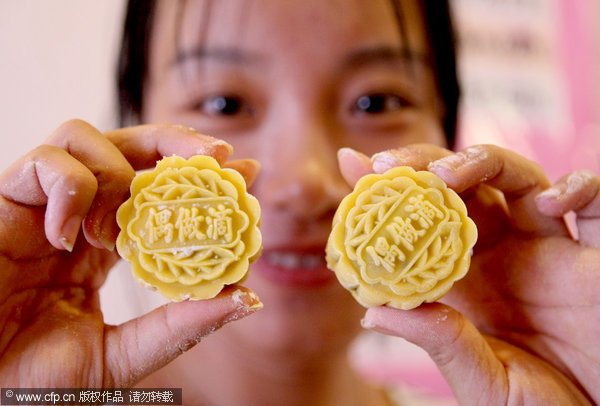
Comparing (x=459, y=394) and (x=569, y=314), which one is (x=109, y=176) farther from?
(x=569, y=314)

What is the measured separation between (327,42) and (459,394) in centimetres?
60

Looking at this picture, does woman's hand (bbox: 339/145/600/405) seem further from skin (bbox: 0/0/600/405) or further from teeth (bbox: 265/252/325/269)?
teeth (bbox: 265/252/325/269)

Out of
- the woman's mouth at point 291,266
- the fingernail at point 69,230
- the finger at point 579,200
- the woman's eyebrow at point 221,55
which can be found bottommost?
the woman's mouth at point 291,266

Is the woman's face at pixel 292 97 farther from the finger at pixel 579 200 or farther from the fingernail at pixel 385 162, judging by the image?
the finger at pixel 579 200

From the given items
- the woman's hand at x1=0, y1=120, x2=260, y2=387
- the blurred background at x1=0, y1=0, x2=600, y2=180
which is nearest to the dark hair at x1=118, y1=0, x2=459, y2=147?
the blurred background at x1=0, y1=0, x2=600, y2=180

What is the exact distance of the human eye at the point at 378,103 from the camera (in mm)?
886

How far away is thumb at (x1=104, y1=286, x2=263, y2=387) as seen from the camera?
0.53 metres

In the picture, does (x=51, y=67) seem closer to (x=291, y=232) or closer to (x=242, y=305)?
(x=291, y=232)

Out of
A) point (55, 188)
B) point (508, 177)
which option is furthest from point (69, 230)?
point (508, 177)

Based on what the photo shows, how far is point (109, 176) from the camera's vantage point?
0.56 m

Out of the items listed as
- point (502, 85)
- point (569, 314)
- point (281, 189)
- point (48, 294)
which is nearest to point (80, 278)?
point (48, 294)

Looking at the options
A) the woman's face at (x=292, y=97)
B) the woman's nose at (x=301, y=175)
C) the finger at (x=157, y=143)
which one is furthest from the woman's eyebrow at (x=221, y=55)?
the finger at (x=157, y=143)

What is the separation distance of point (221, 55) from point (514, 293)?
63cm

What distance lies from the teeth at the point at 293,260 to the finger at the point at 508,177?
373 mm
